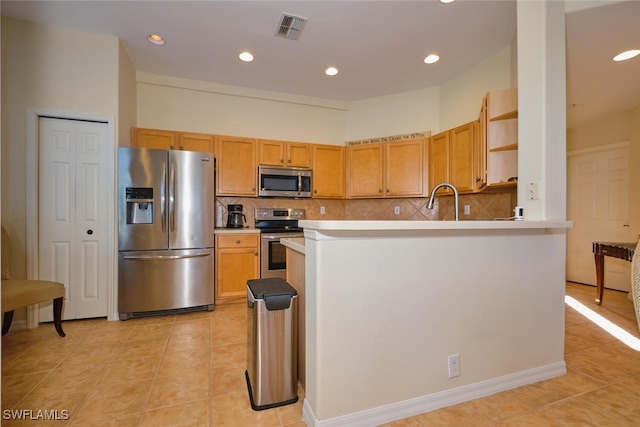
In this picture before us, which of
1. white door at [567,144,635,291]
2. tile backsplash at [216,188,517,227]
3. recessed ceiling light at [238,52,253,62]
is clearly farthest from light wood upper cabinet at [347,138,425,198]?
white door at [567,144,635,291]

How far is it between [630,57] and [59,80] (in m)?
5.29

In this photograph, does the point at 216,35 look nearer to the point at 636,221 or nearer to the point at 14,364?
the point at 14,364

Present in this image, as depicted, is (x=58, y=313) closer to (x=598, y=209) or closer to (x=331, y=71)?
(x=331, y=71)

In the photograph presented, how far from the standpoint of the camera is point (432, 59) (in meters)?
3.32

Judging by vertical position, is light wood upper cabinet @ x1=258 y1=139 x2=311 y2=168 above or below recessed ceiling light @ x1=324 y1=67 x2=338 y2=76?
below

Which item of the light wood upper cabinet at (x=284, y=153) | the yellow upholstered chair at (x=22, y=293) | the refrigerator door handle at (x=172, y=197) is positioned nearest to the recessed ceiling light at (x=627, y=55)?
the light wood upper cabinet at (x=284, y=153)

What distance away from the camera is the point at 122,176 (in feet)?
9.60

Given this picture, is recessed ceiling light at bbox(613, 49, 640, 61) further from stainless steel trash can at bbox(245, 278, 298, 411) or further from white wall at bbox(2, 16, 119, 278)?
white wall at bbox(2, 16, 119, 278)

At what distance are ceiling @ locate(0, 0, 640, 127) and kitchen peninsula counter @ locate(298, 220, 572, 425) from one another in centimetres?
181

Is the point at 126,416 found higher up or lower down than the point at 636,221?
lower down

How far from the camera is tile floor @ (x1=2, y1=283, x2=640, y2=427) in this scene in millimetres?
1550

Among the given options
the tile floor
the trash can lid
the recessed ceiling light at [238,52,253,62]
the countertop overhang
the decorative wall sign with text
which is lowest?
the tile floor

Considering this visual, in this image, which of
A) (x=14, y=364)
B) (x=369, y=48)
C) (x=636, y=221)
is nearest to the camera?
(x=14, y=364)

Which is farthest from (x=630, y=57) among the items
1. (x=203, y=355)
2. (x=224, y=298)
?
(x=224, y=298)
